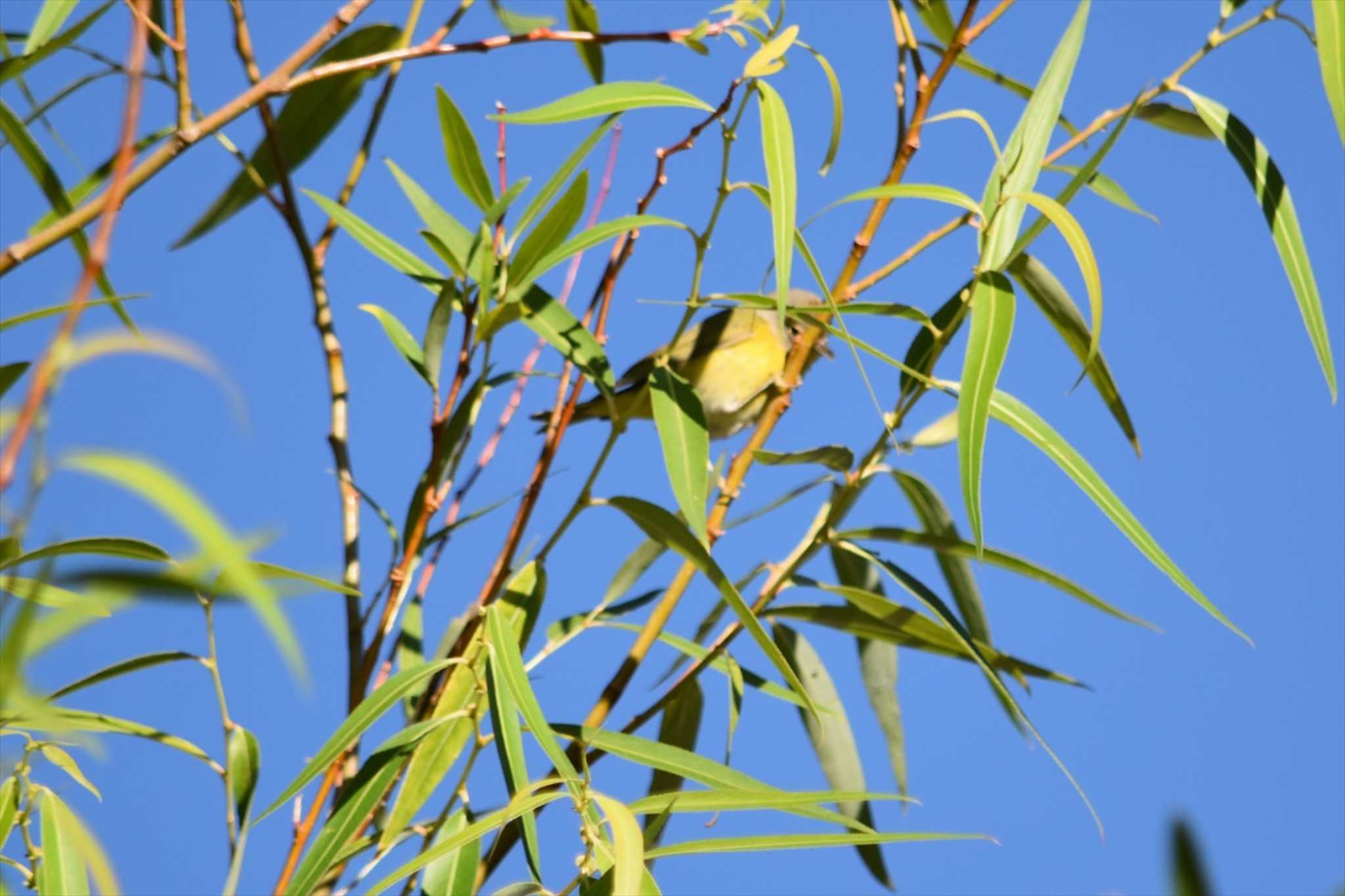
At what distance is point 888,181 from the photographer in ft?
3.49

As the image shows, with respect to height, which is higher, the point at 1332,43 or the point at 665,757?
the point at 1332,43

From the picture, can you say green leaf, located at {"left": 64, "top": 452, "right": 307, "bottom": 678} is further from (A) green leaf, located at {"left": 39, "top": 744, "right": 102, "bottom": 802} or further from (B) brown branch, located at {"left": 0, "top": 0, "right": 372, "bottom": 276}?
(A) green leaf, located at {"left": 39, "top": 744, "right": 102, "bottom": 802}

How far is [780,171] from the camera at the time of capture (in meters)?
0.85

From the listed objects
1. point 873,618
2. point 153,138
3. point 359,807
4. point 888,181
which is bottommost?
point 359,807

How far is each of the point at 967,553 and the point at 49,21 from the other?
0.83 meters

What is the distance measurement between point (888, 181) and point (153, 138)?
68 centimetres

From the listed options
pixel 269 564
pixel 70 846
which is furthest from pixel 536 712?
pixel 70 846

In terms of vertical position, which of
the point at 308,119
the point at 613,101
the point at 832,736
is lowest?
the point at 832,736

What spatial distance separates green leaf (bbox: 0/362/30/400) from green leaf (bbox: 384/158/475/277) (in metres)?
0.31

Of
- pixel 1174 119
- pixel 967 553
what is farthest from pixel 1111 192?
pixel 967 553

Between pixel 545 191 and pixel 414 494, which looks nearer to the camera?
pixel 545 191

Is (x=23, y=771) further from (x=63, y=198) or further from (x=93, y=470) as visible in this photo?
(x=93, y=470)

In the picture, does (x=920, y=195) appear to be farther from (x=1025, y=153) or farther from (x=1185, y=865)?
(x=1185, y=865)

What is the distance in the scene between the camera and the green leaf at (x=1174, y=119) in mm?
1158
